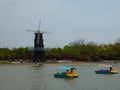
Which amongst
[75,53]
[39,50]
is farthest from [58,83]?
[75,53]

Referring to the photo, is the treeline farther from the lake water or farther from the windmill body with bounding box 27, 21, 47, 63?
the lake water

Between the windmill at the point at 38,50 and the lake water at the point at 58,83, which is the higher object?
the windmill at the point at 38,50

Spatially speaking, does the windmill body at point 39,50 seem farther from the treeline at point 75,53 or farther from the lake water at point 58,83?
the lake water at point 58,83

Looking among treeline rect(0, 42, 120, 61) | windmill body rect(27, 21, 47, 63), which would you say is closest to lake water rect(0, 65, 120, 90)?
windmill body rect(27, 21, 47, 63)

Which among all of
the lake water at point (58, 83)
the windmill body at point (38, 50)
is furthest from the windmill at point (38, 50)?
the lake water at point (58, 83)

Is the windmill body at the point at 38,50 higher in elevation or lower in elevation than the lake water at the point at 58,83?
higher

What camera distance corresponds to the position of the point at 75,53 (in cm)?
13950

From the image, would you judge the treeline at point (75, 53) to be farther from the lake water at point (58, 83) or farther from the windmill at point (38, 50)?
the lake water at point (58, 83)

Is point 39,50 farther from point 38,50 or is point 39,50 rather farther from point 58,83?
point 58,83

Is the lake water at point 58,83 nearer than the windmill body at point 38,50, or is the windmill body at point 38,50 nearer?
the lake water at point 58,83

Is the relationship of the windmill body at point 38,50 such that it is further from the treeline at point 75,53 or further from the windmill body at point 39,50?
the treeline at point 75,53

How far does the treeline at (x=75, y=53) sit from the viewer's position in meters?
133

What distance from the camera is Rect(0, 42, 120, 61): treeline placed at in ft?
436

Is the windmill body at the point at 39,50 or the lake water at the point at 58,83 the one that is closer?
the lake water at the point at 58,83
